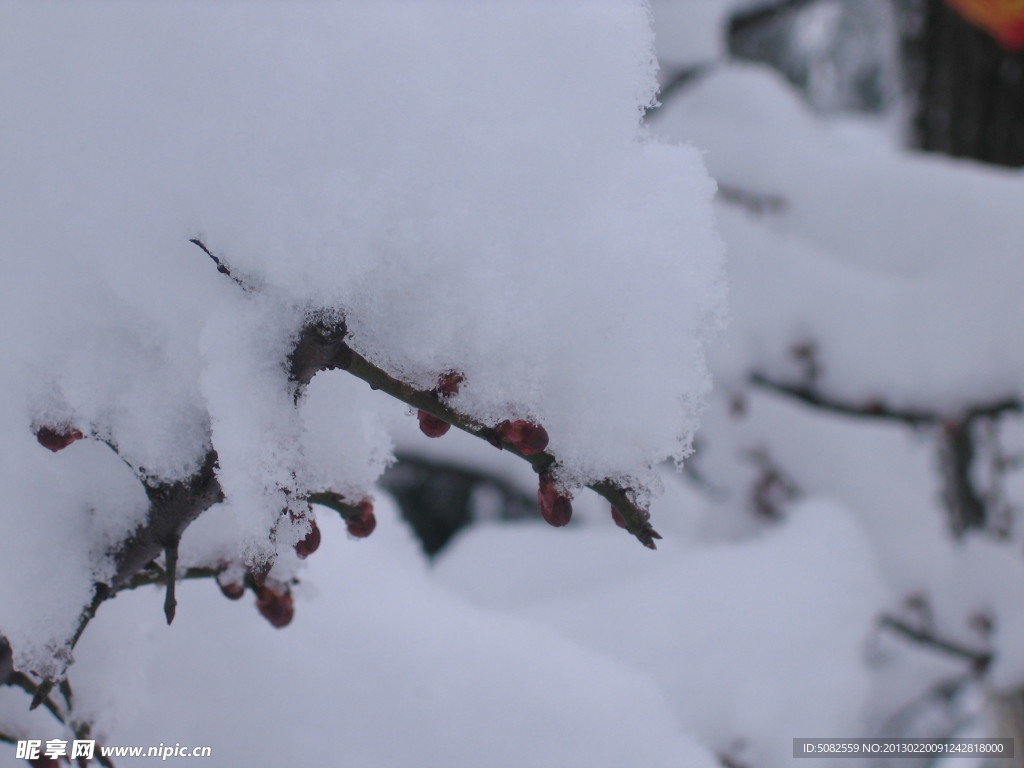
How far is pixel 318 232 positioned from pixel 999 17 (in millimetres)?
2929

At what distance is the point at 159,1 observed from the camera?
0.59 m

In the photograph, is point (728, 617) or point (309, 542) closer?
point (309, 542)

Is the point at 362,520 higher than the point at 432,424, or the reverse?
the point at 432,424

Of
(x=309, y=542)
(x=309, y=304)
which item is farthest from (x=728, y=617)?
(x=309, y=304)

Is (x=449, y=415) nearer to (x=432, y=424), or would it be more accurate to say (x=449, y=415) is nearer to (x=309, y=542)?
(x=432, y=424)

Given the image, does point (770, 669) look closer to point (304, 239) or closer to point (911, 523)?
point (304, 239)

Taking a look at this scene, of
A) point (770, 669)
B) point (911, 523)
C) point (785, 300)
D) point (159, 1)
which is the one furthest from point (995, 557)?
point (159, 1)

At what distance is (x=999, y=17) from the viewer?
2.61 meters

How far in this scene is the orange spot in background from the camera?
255cm

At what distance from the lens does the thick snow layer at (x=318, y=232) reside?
0.54 meters

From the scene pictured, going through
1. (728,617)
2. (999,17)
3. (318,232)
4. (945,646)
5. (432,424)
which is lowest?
(945,646)

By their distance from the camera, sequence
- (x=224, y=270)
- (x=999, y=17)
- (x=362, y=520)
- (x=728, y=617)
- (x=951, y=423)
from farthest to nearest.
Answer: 1. (x=999, y=17)
2. (x=951, y=423)
3. (x=728, y=617)
4. (x=362, y=520)
5. (x=224, y=270)

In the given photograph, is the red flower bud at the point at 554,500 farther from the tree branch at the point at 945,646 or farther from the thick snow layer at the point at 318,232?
the tree branch at the point at 945,646

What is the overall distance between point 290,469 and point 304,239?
0.51 ft
